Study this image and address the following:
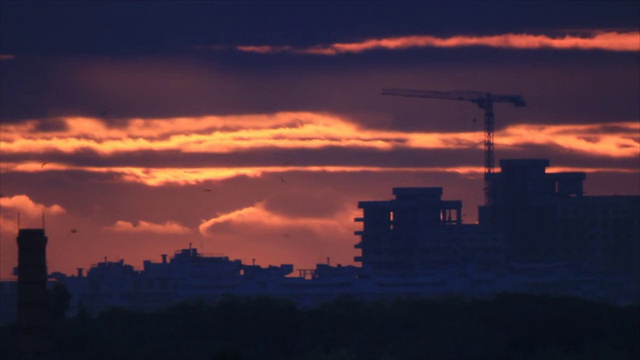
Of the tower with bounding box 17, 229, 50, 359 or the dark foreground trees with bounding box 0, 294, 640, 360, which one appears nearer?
the tower with bounding box 17, 229, 50, 359

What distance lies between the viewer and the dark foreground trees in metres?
144

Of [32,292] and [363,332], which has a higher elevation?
[32,292]

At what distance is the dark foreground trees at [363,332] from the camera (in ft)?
472

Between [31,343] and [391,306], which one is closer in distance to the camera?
[31,343]

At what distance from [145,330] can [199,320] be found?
9467 millimetres

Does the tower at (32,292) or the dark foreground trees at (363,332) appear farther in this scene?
the dark foreground trees at (363,332)

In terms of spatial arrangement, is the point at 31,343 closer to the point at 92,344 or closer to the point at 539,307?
the point at 92,344

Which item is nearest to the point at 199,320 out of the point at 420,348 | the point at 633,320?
the point at 420,348

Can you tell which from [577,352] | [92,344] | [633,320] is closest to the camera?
[92,344]

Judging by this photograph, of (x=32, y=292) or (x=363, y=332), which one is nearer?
(x=32, y=292)

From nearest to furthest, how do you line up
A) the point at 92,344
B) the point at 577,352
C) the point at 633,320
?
→ the point at 92,344, the point at 577,352, the point at 633,320

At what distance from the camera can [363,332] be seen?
16325cm

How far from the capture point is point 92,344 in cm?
13775

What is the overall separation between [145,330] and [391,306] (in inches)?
1436
